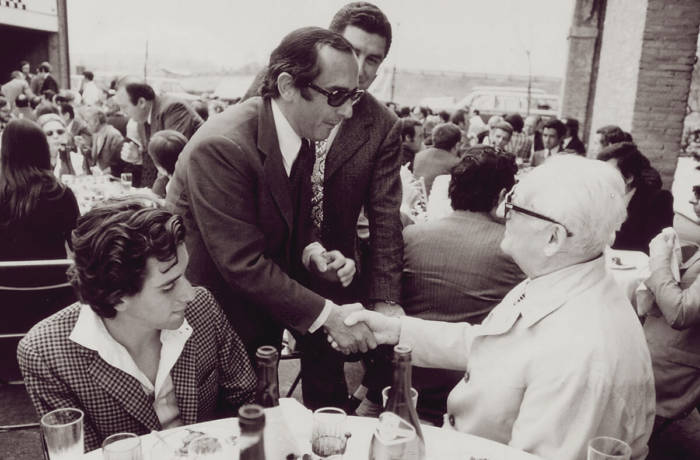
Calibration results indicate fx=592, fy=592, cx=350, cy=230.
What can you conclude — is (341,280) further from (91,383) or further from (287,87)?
(91,383)

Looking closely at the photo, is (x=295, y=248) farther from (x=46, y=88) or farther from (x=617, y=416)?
(x=46, y=88)

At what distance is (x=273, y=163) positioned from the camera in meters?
2.01

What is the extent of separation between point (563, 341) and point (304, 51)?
1187mm

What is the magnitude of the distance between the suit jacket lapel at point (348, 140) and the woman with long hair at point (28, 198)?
1951mm

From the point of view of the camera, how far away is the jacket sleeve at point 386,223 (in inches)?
95.1

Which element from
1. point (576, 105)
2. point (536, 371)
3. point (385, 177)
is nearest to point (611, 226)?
point (536, 371)

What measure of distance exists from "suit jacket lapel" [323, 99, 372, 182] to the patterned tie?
0.07 ft

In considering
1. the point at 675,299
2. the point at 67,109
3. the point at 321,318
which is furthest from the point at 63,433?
the point at 67,109

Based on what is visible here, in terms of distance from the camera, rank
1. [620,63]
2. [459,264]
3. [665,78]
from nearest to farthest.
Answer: [459,264]
[665,78]
[620,63]

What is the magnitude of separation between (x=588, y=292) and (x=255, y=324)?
121 centimetres

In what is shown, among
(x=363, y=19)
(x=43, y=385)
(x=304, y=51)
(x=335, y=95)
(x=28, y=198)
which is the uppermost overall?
(x=363, y=19)

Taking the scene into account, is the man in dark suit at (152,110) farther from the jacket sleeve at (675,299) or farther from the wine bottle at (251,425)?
the wine bottle at (251,425)

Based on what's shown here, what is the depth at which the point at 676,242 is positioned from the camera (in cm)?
300

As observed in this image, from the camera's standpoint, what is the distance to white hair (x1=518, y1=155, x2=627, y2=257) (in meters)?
1.52
